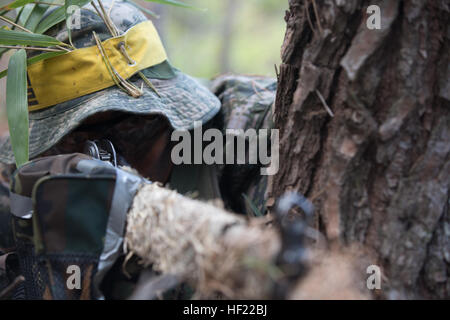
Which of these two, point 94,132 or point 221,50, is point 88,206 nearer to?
point 94,132

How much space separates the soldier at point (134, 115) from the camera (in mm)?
1223

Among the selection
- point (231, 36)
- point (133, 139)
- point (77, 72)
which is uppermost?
point (77, 72)

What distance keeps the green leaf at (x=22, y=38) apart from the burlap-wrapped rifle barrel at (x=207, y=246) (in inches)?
28.8

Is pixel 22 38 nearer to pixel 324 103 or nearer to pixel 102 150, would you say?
pixel 102 150

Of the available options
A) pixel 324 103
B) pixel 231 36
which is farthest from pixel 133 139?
pixel 231 36

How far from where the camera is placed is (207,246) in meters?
0.56

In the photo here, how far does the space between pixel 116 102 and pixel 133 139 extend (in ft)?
0.62

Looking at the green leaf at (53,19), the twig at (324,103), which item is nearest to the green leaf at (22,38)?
A: the green leaf at (53,19)

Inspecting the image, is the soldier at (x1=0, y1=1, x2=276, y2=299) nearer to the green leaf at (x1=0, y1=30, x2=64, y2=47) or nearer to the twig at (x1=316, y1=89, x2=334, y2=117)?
the green leaf at (x1=0, y1=30, x2=64, y2=47)

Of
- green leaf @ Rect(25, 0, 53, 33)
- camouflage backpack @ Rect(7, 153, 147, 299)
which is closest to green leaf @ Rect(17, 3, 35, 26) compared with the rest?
green leaf @ Rect(25, 0, 53, 33)

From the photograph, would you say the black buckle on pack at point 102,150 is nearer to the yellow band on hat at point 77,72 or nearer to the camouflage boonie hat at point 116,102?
the camouflage boonie hat at point 116,102

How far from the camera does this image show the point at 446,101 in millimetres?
702
